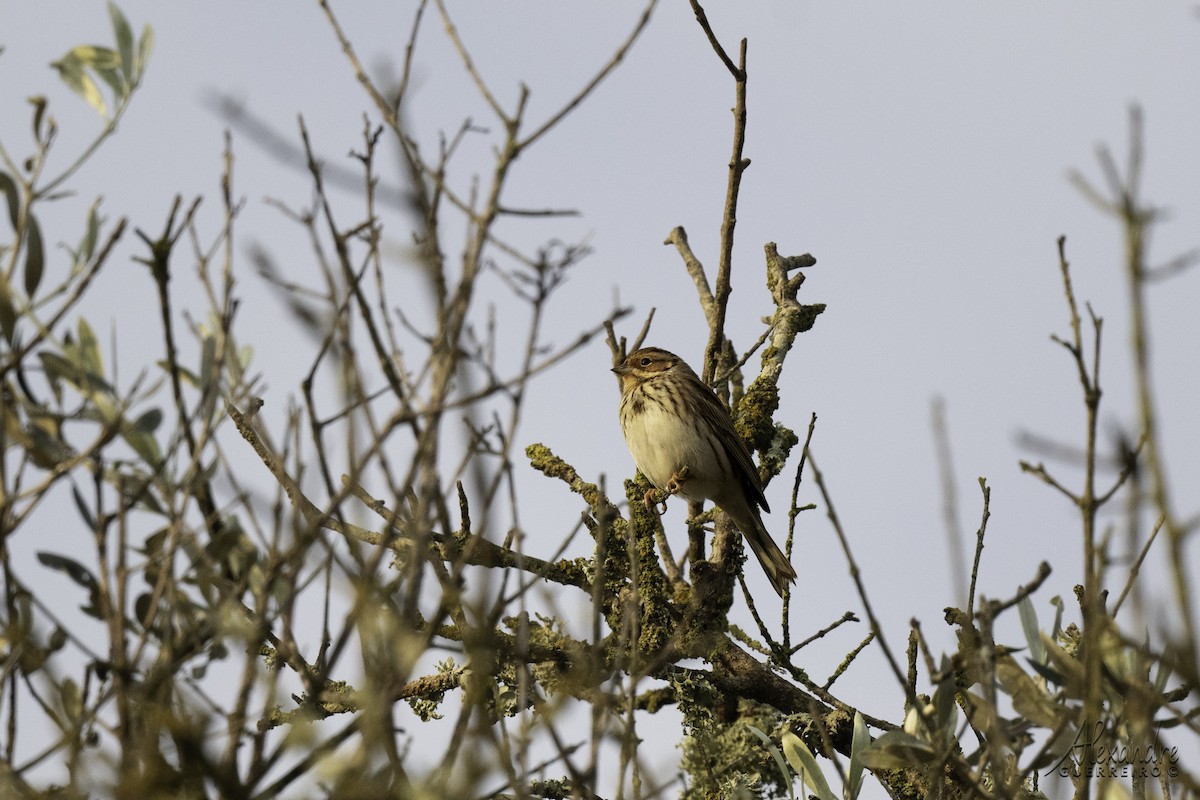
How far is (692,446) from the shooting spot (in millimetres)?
7590

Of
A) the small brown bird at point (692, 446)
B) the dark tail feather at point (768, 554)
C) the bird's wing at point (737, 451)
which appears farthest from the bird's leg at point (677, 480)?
the dark tail feather at point (768, 554)

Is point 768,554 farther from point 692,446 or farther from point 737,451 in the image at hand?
point 692,446

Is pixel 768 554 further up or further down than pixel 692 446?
further down

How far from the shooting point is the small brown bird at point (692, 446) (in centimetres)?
713

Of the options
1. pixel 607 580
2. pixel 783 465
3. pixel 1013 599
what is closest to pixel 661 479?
pixel 783 465

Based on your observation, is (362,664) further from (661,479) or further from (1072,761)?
(661,479)

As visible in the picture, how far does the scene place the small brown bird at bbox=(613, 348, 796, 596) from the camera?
7.13 meters
